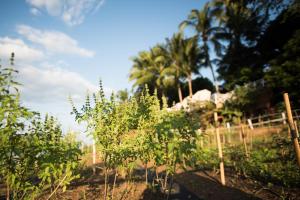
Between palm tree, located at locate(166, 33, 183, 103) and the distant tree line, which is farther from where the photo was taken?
palm tree, located at locate(166, 33, 183, 103)

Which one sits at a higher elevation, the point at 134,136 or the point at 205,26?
the point at 205,26

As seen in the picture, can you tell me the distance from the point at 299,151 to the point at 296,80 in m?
13.9

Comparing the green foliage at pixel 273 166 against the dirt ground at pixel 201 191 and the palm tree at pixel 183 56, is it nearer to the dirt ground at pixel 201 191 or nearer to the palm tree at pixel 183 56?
the dirt ground at pixel 201 191

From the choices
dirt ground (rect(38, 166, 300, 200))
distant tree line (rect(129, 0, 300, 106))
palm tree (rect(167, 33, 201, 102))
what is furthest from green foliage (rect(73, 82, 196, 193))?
palm tree (rect(167, 33, 201, 102))

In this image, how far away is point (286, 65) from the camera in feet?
51.1

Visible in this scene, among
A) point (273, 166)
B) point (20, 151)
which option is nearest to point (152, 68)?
point (273, 166)

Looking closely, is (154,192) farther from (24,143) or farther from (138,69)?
(138,69)

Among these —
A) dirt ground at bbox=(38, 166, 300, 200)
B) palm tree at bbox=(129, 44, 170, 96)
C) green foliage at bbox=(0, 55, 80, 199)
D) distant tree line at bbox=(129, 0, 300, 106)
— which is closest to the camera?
green foliage at bbox=(0, 55, 80, 199)

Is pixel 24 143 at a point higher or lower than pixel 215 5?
lower

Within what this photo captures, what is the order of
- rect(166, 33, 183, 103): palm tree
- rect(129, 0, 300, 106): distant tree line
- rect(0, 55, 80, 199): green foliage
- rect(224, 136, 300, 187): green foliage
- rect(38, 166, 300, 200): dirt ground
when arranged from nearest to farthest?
rect(0, 55, 80, 199): green foliage < rect(38, 166, 300, 200): dirt ground < rect(224, 136, 300, 187): green foliage < rect(129, 0, 300, 106): distant tree line < rect(166, 33, 183, 103): palm tree

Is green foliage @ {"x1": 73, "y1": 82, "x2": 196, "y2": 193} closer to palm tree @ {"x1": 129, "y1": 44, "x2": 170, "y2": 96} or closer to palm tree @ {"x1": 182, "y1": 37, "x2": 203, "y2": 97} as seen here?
palm tree @ {"x1": 182, "y1": 37, "x2": 203, "y2": 97}

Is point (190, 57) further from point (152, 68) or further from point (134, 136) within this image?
point (134, 136)

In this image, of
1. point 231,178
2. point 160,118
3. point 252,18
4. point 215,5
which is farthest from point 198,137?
point 215,5

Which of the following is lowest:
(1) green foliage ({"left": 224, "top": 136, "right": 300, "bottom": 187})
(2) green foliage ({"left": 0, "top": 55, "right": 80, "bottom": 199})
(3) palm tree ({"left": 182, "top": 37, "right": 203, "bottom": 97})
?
(1) green foliage ({"left": 224, "top": 136, "right": 300, "bottom": 187})
